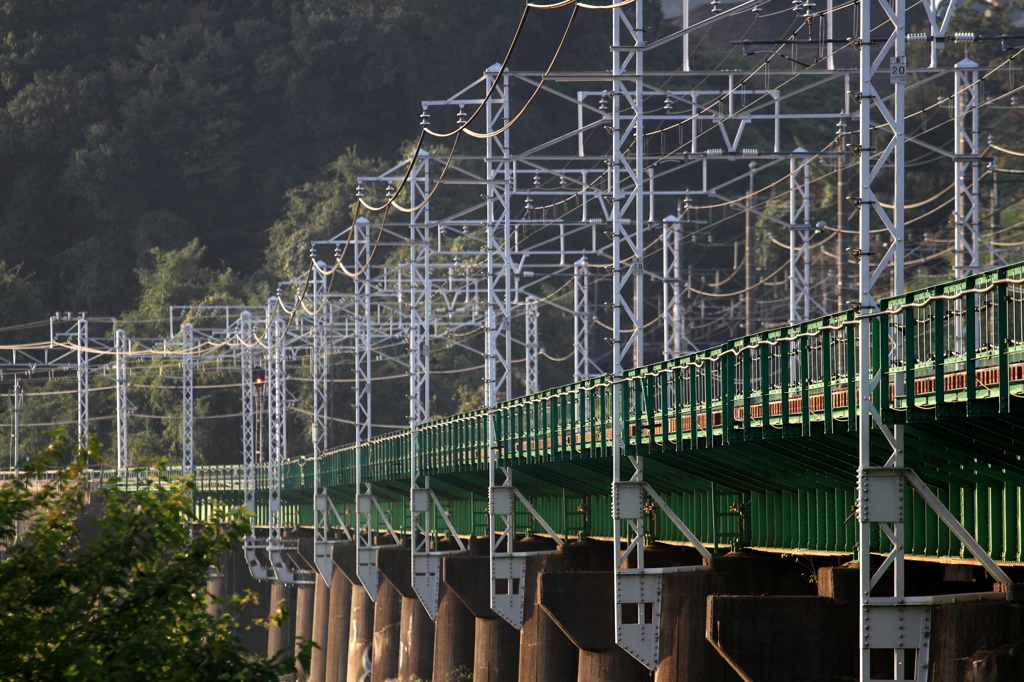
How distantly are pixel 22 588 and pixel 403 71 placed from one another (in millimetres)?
110769

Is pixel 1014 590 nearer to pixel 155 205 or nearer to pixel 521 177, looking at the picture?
pixel 521 177

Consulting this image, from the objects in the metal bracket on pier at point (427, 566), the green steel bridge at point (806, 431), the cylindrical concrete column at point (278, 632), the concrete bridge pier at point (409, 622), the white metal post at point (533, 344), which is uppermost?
the white metal post at point (533, 344)

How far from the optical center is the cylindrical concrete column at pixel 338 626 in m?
61.5

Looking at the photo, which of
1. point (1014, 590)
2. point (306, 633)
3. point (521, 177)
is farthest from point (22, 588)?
point (521, 177)

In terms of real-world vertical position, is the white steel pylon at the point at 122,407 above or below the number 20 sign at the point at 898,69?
below

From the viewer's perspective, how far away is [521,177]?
97.7 meters

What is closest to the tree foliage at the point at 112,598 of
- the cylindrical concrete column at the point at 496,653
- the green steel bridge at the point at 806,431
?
the green steel bridge at the point at 806,431

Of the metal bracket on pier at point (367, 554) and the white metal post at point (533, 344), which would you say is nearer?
the metal bracket on pier at point (367, 554)

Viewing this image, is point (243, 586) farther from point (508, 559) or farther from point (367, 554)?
point (508, 559)

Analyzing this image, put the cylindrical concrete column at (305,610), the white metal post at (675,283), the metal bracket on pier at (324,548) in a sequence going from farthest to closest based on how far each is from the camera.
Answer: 1. the cylindrical concrete column at (305,610)
2. the metal bracket on pier at (324,548)
3. the white metal post at (675,283)

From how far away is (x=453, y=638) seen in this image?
152ft

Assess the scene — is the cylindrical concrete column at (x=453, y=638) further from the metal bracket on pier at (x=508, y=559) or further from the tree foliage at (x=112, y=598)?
the tree foliage at (x=112, y=598)

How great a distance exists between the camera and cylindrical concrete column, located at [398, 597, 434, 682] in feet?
167

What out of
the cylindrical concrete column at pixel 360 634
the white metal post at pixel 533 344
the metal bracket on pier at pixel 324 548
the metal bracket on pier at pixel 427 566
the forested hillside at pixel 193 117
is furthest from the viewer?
the forested hillside at pixel 193 117
